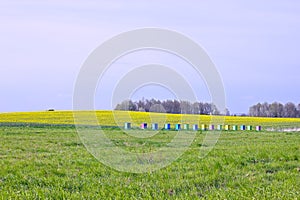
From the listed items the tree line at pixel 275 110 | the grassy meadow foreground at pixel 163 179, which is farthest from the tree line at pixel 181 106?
the tree line at pixel 275 110

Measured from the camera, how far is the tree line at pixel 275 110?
313 ft

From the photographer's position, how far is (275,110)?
3836 inches

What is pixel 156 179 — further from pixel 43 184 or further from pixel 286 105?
pixel 286 105

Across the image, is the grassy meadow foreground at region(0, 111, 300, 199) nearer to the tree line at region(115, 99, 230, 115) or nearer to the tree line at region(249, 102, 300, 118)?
the tree line at region(115, 99, 230, 115)

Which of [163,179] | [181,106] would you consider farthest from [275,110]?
[163,179]

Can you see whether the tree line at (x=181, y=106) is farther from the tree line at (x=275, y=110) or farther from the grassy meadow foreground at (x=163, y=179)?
the tree line at (x=275, y=110)

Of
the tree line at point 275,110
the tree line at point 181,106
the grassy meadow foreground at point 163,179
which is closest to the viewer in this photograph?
the grassy meadow foreground at point 163,179

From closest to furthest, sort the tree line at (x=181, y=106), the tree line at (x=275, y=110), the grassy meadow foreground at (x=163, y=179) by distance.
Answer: the grassy meadow foreground at (x=163, y=179), the tree line at (x=181, y=106), the tree line at (x=275, y=110)

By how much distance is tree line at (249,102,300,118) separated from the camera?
313ft

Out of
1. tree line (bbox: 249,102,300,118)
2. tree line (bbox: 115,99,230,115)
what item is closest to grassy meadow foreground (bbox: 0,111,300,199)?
tree line (bbox: 115,99,230,115)

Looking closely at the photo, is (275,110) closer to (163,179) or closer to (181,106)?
(181,106)

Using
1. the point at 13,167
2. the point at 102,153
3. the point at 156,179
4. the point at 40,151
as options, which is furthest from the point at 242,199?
the point at 40,151

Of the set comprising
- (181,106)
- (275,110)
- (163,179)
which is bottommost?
(163,179)

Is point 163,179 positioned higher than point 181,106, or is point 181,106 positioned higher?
point 181,106
